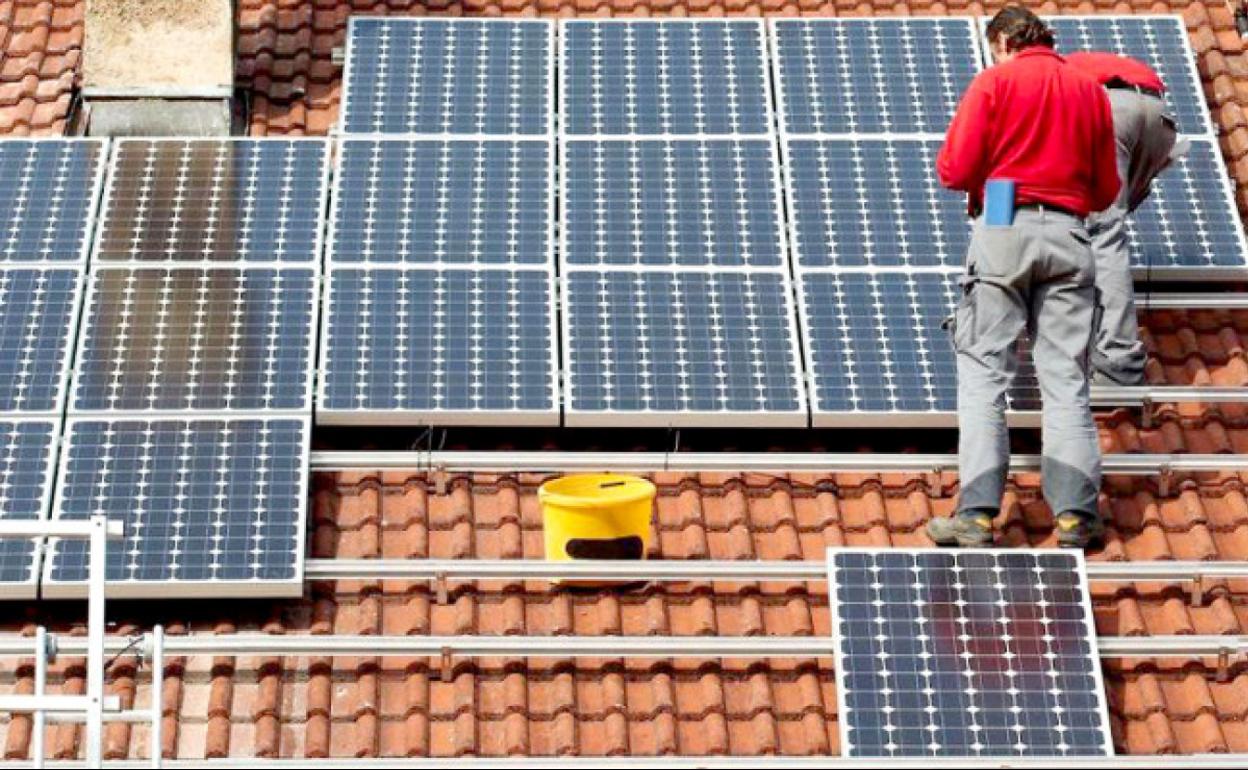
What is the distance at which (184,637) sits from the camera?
1446 centimetres

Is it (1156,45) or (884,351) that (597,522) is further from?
(1156,45)

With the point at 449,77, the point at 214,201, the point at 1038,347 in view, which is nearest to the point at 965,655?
the point at 1038,347

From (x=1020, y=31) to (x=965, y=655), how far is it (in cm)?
317

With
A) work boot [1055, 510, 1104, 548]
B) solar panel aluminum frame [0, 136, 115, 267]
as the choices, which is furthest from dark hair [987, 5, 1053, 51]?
solar panel aluminum frame [0, 136, 115, 267]

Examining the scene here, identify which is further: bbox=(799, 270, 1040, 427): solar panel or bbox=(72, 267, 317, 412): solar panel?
bbox=(799, 270, 1040, 427): solar panel

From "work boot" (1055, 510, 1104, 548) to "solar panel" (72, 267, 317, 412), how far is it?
3695 millimetres

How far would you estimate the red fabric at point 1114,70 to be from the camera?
16.6 meters

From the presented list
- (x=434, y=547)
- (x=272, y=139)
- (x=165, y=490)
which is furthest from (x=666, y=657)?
(x=272, y=139)

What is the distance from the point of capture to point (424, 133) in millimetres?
17078

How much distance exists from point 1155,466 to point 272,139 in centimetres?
502

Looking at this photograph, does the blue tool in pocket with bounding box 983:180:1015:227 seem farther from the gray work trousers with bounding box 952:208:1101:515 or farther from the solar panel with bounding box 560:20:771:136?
the solar panel with bounding box 560:20:771:136

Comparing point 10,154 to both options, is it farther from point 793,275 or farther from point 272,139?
point 793,275

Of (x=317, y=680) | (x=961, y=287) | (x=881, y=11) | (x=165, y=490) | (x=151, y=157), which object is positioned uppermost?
(x=881, y=11)

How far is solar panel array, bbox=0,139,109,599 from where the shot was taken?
1498cm
